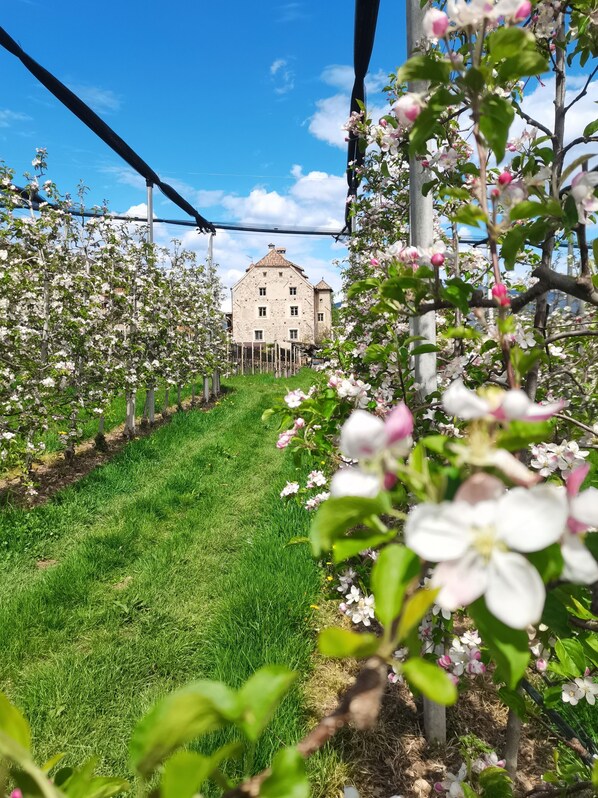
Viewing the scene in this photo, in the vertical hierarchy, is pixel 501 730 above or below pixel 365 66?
below

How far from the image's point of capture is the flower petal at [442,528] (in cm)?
38

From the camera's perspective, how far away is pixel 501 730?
220 cm

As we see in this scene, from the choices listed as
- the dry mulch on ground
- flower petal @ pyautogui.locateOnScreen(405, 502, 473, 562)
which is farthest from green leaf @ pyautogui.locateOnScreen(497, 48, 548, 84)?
the dry mulch on ground

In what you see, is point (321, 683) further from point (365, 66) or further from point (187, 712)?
point (365, 66)

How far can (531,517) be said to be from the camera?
38 cm

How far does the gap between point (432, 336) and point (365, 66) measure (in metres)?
2.88

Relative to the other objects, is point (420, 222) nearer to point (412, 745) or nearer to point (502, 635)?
point (502, 635)

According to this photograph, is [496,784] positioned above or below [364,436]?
below

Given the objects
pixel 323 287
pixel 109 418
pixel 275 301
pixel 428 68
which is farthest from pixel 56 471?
pixel 323 287

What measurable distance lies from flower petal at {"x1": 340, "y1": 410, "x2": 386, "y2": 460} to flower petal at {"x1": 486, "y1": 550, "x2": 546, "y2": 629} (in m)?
0.12

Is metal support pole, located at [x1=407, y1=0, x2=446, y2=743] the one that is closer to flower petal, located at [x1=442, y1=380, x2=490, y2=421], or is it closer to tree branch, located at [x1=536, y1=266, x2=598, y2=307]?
tree branch, located at [x1=536, y1=266, x2=598, y2=307]

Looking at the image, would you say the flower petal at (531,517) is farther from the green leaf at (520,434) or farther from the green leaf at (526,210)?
the green leaf at (526,210)

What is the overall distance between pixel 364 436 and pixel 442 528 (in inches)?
3.6

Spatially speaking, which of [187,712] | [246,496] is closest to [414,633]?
[187,712]
